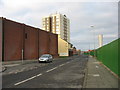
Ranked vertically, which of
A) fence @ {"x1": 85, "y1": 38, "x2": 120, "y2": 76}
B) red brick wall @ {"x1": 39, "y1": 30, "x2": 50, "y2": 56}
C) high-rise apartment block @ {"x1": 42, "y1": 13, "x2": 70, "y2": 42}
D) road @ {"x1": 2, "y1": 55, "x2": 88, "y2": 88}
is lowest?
road @ {"x1": 2, "y1": 55, "x2": 88, "y2": 88}

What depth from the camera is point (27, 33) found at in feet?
130

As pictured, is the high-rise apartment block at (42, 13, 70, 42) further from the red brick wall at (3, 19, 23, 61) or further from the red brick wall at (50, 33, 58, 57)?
the red brick wall at (3, 19, 23, 61)

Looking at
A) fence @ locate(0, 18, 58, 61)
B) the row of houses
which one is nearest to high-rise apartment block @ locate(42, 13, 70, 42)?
the row of houses

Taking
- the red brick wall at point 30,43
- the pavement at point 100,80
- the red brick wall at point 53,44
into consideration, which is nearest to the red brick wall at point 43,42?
the red brick wall at point 30,43

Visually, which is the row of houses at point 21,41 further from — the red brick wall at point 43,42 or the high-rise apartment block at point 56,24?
the high-rise apartment block at point 56,24

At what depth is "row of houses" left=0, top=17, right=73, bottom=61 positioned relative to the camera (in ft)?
101

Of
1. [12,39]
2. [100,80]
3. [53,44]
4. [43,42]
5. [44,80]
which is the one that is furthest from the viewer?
[53,44]

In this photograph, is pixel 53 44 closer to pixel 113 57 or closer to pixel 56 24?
pixel 113 57

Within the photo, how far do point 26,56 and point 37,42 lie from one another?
7378 millimetres

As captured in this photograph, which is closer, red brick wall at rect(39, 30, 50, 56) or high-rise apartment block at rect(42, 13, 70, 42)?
red brick wall at rect(39, 30, 50, 56)

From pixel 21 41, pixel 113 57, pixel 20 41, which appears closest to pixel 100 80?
pixel 113 57

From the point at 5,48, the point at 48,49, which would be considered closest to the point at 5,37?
the point at 5,48

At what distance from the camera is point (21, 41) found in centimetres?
3650

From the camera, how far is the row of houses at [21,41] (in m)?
30.9
